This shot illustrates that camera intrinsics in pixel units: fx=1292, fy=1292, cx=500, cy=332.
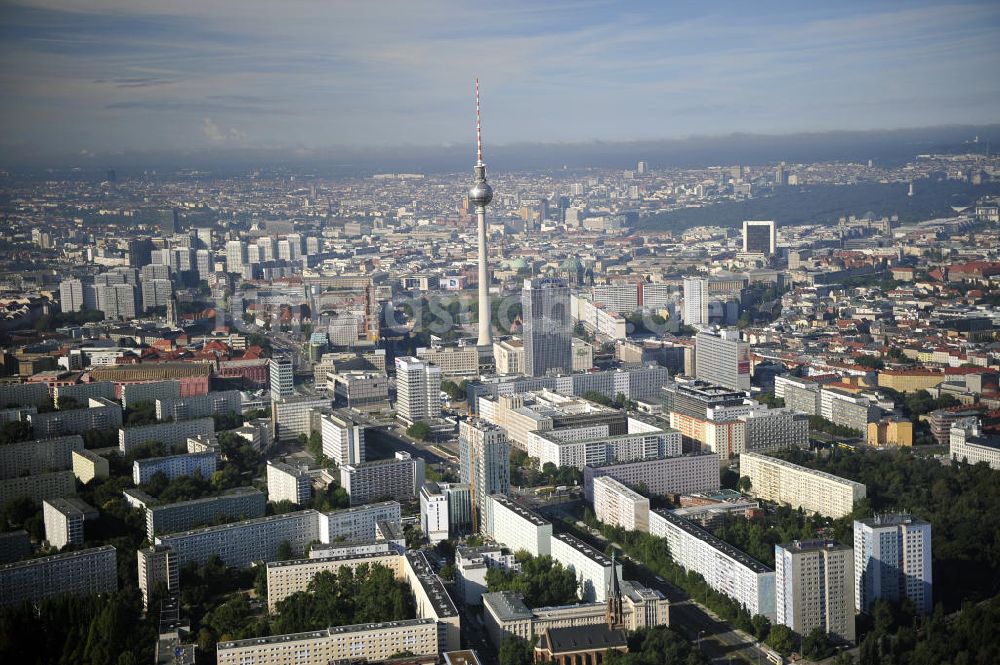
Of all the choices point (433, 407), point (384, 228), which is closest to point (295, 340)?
point (433, 407)

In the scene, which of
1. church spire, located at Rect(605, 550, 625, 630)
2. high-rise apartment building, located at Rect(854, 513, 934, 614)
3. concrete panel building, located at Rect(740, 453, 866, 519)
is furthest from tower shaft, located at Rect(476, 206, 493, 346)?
church spire, located at Rect(605, 550, 625, 630)

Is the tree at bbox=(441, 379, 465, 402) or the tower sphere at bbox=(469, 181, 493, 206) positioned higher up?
the tower sphere at bbox=(469, 181, 493, 206)

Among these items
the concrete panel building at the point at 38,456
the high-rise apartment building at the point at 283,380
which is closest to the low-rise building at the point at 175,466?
the concrete panel building at the point at 38,456

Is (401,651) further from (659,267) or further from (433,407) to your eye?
(659,267)

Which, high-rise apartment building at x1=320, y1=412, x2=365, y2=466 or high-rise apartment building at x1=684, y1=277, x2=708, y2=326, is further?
high-rise apartment building at x1=684, y1=277, x2=708, y2=326

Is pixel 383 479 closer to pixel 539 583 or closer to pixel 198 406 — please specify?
pixel 539 583

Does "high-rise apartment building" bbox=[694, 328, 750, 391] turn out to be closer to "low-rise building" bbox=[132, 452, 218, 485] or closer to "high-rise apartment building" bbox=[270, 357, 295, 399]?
"high-rise apartment building" bbox=[270, 357, 295, 399]
